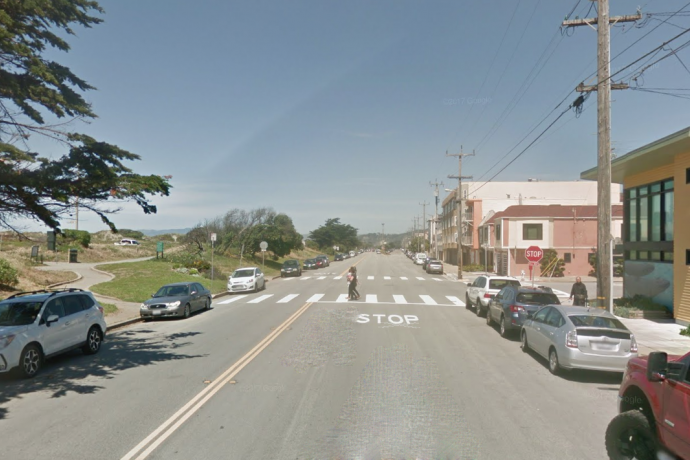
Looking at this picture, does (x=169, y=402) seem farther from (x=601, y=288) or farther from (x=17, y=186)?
(x=601, y=288)

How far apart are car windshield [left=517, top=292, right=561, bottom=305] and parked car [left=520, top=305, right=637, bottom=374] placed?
355cm

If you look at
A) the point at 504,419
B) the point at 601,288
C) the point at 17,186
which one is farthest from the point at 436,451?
the point at 601,288

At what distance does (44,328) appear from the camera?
33.3ft

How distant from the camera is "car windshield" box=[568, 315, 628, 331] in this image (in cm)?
1004

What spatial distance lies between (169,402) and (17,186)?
525 cm

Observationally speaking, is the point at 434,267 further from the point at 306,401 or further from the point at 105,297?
the point at 306,401

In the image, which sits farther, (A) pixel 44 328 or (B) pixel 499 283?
(B) pixel 499 283

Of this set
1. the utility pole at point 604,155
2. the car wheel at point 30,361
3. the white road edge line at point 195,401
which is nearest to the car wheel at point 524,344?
the utility pole at point 604,155

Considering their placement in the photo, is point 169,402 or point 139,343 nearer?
point 169,402

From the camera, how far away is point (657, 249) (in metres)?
19.1

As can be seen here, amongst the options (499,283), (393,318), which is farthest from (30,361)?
(499,283)

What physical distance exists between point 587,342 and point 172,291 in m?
14.8

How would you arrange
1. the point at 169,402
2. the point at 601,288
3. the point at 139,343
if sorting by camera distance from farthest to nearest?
the point at 601,288, the point at 139,343, the point at 169,402

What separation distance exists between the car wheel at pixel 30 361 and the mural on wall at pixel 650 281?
19.6 metres
